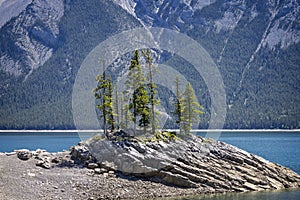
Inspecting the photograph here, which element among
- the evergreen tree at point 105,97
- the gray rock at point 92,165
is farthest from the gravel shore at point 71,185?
the evergreen tree at point 105,97

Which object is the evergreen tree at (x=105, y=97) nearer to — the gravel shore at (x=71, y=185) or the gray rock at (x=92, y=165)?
the gray rock at (x=92, y=165)

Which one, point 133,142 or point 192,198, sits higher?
point 133,142

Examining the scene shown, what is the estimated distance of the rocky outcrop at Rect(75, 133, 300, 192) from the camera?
6041cm

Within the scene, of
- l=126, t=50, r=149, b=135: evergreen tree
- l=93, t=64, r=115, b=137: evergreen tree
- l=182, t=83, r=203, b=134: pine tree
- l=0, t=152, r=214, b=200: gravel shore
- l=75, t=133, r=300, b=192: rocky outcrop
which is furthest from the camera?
l=182, t=83, r=203, b=134: pine tree

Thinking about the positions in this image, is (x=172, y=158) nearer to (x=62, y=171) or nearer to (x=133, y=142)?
(x=133, y=142)

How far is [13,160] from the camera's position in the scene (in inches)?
2552

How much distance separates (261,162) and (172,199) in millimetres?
18355

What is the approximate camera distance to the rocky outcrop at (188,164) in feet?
198

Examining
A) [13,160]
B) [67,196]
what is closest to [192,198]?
[67,196]

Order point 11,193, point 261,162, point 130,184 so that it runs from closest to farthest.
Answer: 1. point 11,193
2. point 130,184
3. point 261,162

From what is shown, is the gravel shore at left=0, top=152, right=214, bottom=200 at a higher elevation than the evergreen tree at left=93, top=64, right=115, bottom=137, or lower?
lower

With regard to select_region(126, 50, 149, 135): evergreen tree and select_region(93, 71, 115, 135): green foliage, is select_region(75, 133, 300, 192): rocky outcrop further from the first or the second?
select_region(126, 50, 149, 135): evergreen tree

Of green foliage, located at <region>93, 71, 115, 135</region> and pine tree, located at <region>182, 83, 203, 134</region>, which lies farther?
pine tree, located at <region>182, 83, 203, 134</region>

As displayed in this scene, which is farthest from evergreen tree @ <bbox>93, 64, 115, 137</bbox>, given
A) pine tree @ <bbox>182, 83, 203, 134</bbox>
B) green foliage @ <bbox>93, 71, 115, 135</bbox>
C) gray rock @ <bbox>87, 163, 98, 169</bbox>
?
pine tree @ <bbox>182, 83, 203, 134</bbox>
